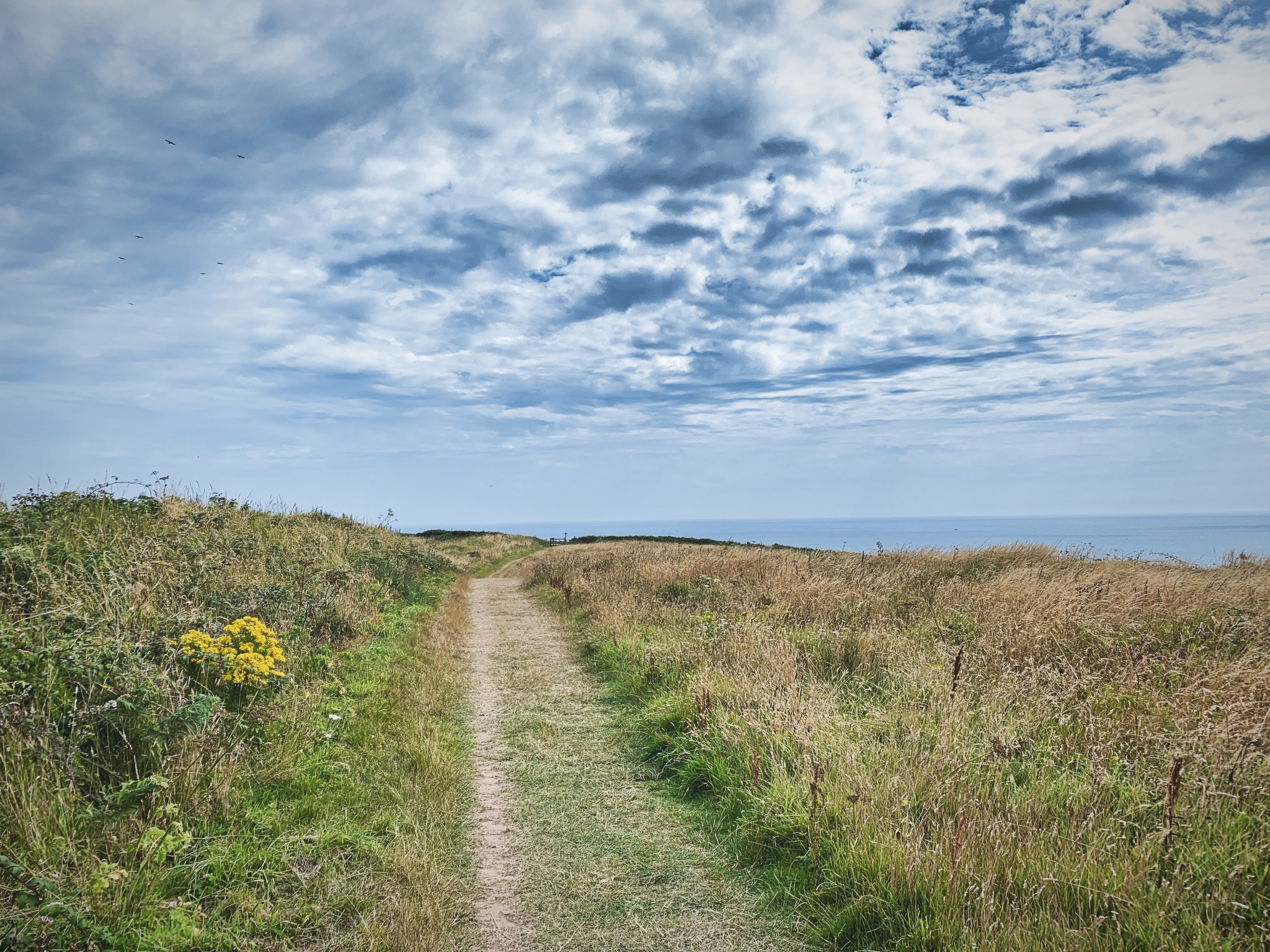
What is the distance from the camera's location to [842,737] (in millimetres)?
5848

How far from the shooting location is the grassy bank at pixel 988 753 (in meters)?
3.78

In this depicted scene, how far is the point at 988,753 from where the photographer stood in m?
5.65

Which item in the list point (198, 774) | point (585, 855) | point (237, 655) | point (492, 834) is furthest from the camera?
point (237, 655)

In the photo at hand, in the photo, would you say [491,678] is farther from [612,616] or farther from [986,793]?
[986,793]

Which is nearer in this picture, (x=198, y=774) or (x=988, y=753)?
(x=198, y=774)

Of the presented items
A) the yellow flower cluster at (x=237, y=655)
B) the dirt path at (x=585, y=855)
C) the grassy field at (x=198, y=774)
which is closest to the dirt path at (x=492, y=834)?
the dirt path at (x=585, y=855)

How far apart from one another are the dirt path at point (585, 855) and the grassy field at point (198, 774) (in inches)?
12.4

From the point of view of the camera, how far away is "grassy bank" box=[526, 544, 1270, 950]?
378 centimetres

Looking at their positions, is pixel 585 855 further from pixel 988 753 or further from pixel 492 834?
pixel 988 753

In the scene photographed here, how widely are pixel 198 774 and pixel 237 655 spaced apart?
1854 millimetres

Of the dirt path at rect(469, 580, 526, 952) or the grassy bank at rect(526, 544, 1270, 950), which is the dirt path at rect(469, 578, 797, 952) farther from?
the grassy bank at rect(526, 544, 1270, 950)

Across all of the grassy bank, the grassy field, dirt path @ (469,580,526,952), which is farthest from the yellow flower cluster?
the grassy bank

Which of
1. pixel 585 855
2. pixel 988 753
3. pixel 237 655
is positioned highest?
pixel 237 655

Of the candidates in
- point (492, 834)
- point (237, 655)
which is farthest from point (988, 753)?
point (237, 655)
